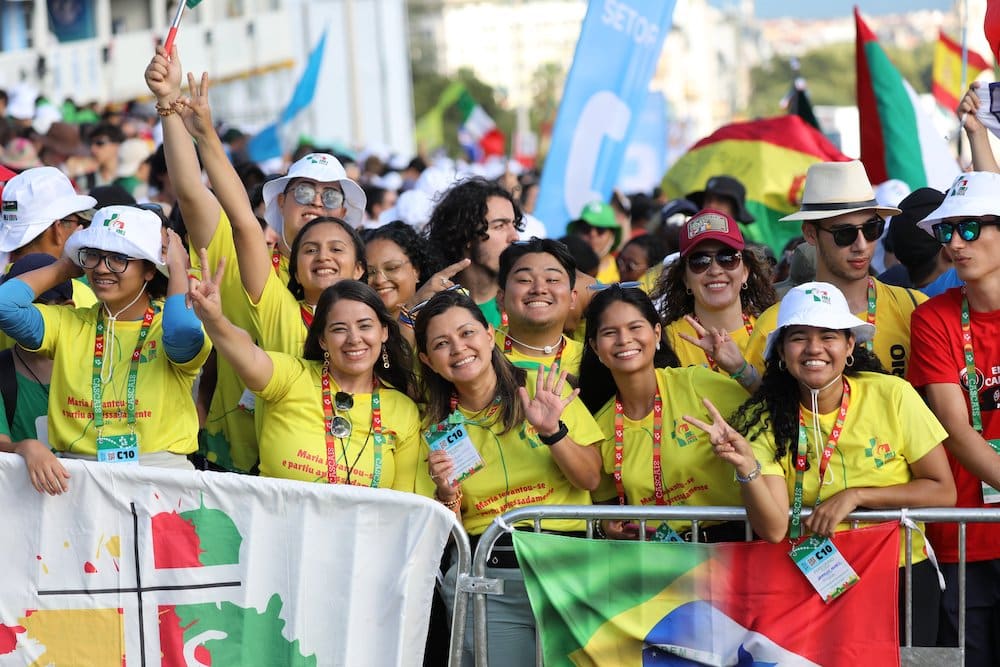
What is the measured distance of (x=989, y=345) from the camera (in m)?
4.94

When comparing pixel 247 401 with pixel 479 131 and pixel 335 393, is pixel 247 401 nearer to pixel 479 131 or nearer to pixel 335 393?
pixel 335 393

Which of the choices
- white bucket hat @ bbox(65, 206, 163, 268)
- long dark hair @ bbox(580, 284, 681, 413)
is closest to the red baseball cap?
long dark hair @ bbox(580, 284, 681, 413)

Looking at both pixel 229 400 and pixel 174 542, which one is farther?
pixel 229 400

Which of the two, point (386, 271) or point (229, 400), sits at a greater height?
point (386, 271)

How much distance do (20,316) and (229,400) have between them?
92cm

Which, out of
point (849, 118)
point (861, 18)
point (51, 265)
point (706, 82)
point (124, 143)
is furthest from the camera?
point (706, 82)

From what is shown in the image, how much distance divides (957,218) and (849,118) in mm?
12939

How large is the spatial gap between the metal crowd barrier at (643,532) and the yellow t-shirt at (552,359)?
879mm

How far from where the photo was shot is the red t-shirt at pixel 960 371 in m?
4.90

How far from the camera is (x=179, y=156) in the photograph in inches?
215

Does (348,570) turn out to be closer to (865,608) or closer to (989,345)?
(865,608)

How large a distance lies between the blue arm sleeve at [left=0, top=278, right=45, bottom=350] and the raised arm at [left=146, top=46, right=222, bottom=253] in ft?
2.29

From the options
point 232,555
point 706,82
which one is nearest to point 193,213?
point 232,555

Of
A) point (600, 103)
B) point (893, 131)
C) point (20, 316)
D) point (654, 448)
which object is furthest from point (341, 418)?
point (893, 131)
